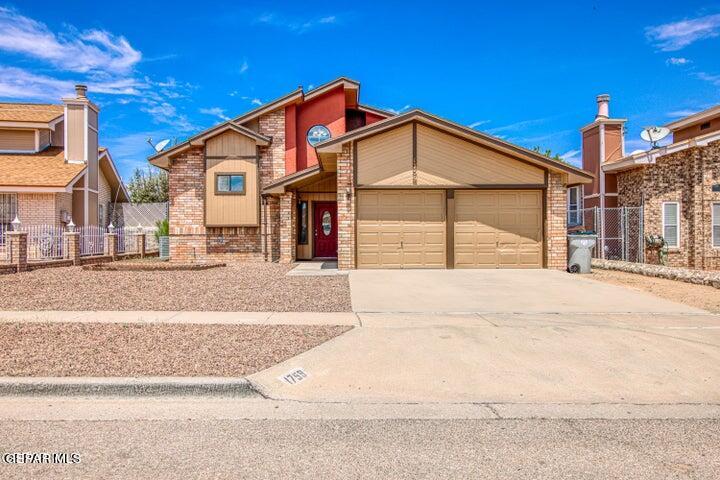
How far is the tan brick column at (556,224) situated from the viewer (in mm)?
14336

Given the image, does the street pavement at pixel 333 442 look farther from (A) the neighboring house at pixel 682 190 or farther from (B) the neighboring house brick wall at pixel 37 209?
(B) the neighboring house brick wall at pixel 37 209

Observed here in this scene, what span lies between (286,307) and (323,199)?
10.9m

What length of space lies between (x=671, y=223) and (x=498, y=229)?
360 inches

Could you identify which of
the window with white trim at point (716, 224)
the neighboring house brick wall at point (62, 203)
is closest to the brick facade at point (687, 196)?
the window with white trim at point (716, 224)

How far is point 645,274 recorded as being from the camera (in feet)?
46.3

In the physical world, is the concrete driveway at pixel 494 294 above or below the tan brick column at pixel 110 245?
below

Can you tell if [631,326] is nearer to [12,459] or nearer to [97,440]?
[97,440]

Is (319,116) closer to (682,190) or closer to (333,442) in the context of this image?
(682,190)

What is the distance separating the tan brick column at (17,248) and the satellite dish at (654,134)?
22337mm

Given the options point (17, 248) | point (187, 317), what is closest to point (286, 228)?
A: point (17, 248)

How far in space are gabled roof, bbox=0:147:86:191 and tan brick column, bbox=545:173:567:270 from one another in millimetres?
17983

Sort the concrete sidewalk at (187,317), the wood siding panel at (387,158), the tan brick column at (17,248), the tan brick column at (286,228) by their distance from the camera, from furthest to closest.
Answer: the tan brick column at (286,228) → the wood siding panel at (387,158) → the tan brick column at (17,248) → the concrete sidewalk at (187,317)

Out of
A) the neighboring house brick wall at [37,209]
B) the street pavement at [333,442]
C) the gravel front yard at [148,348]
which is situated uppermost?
the neighboring house brick wall at [37,209]

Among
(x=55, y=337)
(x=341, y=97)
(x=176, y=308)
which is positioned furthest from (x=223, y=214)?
(x=55, y=337)
